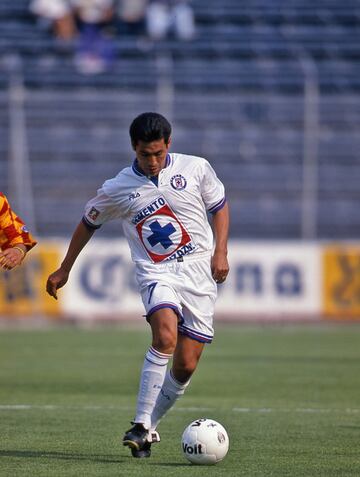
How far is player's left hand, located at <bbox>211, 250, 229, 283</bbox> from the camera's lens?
6914mm

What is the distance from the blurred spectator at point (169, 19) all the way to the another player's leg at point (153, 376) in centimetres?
1640

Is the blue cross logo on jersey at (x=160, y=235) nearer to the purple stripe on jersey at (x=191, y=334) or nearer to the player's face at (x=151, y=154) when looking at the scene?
the player's face at (x=151, y=154)

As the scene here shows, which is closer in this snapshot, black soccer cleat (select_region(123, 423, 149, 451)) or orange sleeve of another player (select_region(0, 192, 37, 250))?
black soccer cleat (select_region(123, 423, 149, 451))

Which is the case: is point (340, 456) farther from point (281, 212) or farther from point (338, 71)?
point (338, 71)

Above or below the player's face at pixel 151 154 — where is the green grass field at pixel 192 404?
below

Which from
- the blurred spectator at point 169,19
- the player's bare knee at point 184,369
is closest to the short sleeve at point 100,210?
the player's bare knee at point 184,369

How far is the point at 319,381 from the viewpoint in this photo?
1186 centimetres

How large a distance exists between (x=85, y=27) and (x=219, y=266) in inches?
626

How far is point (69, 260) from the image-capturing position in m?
7.18

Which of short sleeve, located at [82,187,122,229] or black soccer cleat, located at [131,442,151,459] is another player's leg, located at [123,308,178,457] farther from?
short sleeve, located at [82,187,122,229]

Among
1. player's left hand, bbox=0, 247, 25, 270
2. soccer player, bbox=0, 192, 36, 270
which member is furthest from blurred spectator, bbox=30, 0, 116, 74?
player's left hand, bbox=0, 247, 25, 270

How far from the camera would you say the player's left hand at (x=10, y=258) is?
287 inches

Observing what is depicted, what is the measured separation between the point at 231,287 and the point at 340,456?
1309 cm

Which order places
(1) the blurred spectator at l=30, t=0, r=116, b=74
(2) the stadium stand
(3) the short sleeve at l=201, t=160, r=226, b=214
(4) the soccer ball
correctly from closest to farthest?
(4) the soccer ball, (3) the short sleeve at l=201, t=160, r=226, b=214, (2) the stadium stand, (1) the blurred spectator at l=30, t=0, r=116, b=74
